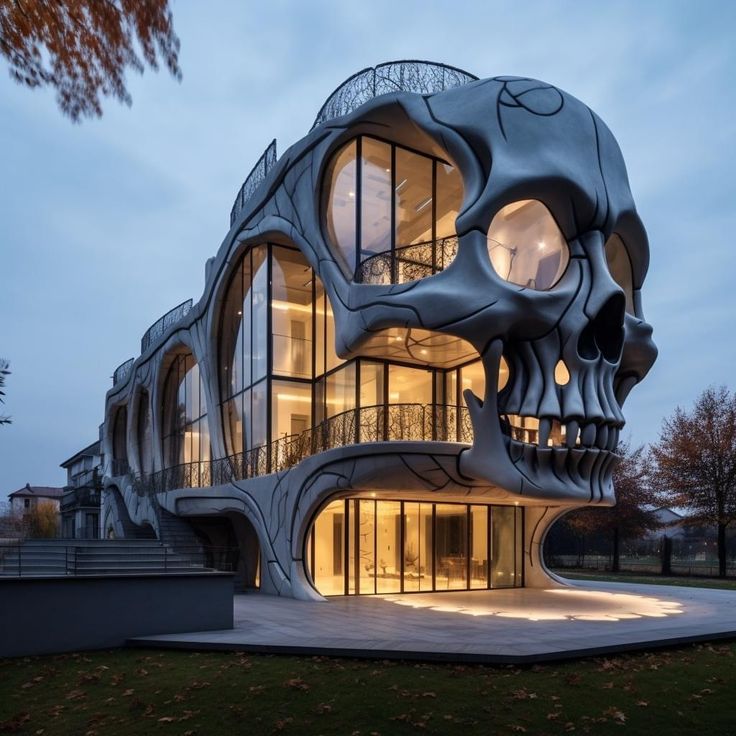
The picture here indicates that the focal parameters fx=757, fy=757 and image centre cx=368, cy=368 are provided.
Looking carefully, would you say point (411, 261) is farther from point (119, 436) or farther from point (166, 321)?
point (119, 436)

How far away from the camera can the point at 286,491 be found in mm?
22984

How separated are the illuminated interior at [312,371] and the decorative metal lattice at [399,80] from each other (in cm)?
617

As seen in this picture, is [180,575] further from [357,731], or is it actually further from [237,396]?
[237,396]

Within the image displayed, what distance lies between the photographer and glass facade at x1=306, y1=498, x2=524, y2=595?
23.2 m

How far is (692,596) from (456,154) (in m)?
14.9

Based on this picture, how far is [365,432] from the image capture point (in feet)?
71.2

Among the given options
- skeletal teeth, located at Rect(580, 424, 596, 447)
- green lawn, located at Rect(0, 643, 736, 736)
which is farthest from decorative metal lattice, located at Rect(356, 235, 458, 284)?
green lawn, located at Rect(0, 643, 736, 736)

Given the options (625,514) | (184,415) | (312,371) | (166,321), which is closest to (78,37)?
(312,371)

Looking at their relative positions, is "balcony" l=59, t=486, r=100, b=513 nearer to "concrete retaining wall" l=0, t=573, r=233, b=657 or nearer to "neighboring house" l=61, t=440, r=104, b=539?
"neighboring house" l=61, t=440, r=104, b=539

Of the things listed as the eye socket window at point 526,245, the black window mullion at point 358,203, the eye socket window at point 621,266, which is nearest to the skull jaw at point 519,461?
the eye socket window at point 526,245

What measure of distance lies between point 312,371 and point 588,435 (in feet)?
33.4

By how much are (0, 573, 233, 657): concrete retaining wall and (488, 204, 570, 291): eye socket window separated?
1152cm

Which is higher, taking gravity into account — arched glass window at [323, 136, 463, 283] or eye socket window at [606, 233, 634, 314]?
arched glass window at [323, 136, 463, 283]

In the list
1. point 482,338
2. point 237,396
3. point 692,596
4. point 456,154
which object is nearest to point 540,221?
point 456,154
